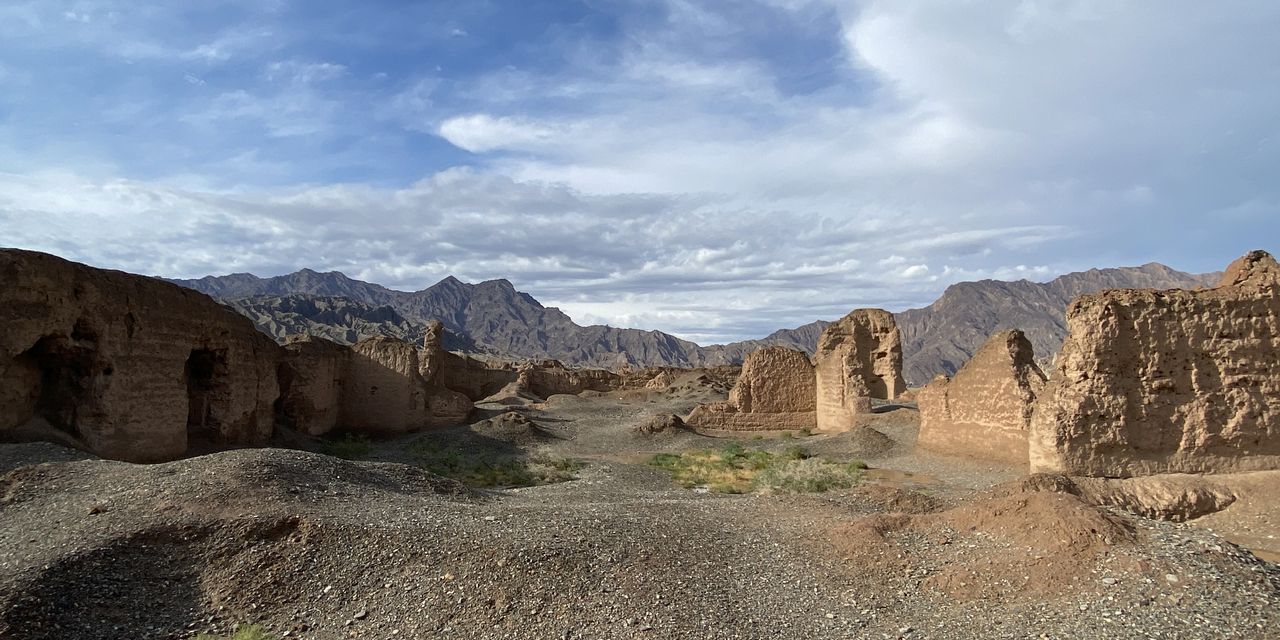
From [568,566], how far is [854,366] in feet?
65.4

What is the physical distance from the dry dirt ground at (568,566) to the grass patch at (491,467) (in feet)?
18.4

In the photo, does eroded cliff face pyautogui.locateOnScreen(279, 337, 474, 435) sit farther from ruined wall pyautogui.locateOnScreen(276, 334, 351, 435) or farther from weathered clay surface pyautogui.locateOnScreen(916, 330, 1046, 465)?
weathered clay surface pyautogui.locateOnScreen(916, 330, 1046, 465)

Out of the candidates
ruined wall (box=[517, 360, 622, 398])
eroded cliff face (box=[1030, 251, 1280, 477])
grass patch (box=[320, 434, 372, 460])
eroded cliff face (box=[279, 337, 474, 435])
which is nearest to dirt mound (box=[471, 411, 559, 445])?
eroded cliff face (box=[279, 337, 474, 435])

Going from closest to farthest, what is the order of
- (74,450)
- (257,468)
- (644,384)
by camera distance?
(257,468)
(74,450)
(644,384)

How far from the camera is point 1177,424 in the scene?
516 inches

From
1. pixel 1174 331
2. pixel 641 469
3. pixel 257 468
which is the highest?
pixel 1174 331

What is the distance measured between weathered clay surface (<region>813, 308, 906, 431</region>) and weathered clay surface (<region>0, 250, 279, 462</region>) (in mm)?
19792

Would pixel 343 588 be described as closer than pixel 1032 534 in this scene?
Yes

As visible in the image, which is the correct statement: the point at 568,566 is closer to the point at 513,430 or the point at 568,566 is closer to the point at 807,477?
the point at 807,477

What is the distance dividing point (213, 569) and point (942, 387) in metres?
18.2

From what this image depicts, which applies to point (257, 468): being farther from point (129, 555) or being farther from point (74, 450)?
point (74, 450)

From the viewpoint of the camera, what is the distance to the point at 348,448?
21.3m

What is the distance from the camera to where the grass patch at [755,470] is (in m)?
15.2

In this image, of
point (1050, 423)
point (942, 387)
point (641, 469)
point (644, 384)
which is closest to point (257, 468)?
point (641, 469)
